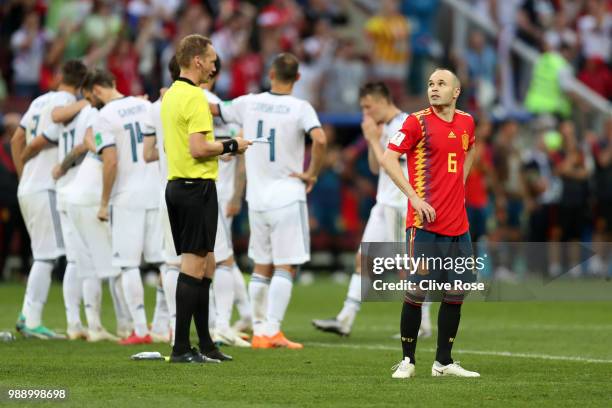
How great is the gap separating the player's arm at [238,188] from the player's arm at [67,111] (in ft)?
5.40

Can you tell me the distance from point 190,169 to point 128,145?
263 cm

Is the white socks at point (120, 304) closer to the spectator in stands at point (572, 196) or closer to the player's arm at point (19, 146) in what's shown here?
the player's arm at point (19, 146)

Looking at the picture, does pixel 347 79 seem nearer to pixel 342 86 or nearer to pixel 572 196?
pixel 342 86

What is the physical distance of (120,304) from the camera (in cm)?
1448

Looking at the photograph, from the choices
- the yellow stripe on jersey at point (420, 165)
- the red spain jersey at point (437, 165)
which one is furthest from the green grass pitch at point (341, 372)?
the yellow stripe on jersey at point (420, 165)

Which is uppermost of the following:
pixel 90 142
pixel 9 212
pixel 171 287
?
pixel 90 142

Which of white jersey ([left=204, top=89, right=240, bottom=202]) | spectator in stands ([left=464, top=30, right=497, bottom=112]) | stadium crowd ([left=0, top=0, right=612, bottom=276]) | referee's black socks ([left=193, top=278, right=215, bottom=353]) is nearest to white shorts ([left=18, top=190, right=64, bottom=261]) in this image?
white jersey ([left=204, top=89, right=240, bottom=202])

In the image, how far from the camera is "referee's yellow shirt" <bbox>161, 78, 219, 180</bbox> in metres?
11.3

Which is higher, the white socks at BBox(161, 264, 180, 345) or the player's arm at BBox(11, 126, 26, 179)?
the player's arm at BBox(11, 126, 26, 179)

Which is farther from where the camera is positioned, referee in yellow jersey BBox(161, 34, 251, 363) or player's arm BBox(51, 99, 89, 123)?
player's arm BBox(51, 99, 89, 123)

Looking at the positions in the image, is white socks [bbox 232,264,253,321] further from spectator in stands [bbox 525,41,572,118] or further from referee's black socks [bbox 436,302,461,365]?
spectator in stands [bbox 525,41,572,118]

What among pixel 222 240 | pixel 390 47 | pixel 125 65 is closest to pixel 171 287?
pixel 222 240

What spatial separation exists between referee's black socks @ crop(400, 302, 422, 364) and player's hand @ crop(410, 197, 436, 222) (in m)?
0.66

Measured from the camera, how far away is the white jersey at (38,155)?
48.3 feet
